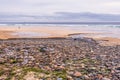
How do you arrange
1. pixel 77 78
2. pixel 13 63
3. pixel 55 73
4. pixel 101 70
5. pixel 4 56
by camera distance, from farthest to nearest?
pixel 4 56
pixel 13 63
pixel 101 70
pixel 55 73
pixel 77 78

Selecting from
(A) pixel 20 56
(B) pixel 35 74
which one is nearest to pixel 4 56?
(A) pixel 20 56

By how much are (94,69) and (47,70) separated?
2.97 metres

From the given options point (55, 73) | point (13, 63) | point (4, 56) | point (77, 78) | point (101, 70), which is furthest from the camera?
point (4, 56)

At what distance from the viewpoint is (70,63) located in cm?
1825

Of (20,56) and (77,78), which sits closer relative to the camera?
(77,78)

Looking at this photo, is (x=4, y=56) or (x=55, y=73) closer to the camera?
(x=55, y=73)

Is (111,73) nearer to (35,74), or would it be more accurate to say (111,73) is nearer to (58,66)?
(58,66)

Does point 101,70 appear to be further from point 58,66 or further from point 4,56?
point 4,56

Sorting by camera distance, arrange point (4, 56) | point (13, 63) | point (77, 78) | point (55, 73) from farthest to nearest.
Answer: point (4, 56) → point (13, 63) → point (55, 73) → point (77, 78)

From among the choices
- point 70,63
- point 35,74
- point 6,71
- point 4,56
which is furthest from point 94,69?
point 4,56

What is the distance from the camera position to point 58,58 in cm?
2005

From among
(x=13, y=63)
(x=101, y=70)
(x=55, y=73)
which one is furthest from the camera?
(x=13, y=63)

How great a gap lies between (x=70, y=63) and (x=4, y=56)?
508 cm

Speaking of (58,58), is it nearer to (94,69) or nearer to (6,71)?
(94,69)
